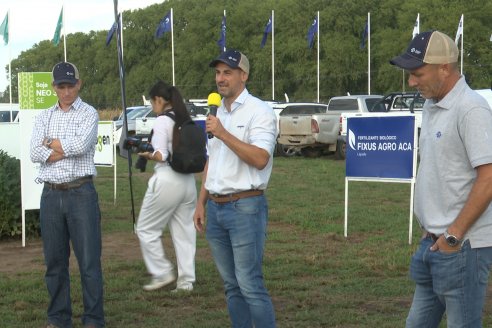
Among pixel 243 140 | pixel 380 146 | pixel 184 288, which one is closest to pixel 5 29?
pixel 380 146

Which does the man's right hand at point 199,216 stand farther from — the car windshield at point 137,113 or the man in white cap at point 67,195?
the car windshield at point 137,113

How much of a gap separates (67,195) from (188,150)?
1.49 metres

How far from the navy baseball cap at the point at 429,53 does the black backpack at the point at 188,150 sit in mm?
3616

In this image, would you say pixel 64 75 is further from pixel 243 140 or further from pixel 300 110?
pixel 300 110

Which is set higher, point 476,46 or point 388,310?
point 476,46

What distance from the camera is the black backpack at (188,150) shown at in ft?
24.4

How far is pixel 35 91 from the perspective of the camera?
9.77 m

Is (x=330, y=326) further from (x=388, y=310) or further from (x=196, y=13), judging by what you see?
(x=196, y=13)

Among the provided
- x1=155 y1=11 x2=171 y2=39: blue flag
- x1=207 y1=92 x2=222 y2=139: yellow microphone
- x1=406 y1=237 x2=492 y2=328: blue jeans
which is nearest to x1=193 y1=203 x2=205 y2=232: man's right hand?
x1=207 y1=92 x2=222 y2=139: yellow microphone

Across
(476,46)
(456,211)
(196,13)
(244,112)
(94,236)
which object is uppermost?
(196,13)

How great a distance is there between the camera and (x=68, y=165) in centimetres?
626

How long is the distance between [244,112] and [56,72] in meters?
1.81

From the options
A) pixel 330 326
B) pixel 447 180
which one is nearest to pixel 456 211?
pixel 447 180

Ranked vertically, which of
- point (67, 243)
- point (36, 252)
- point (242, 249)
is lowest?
point (36, 252)
